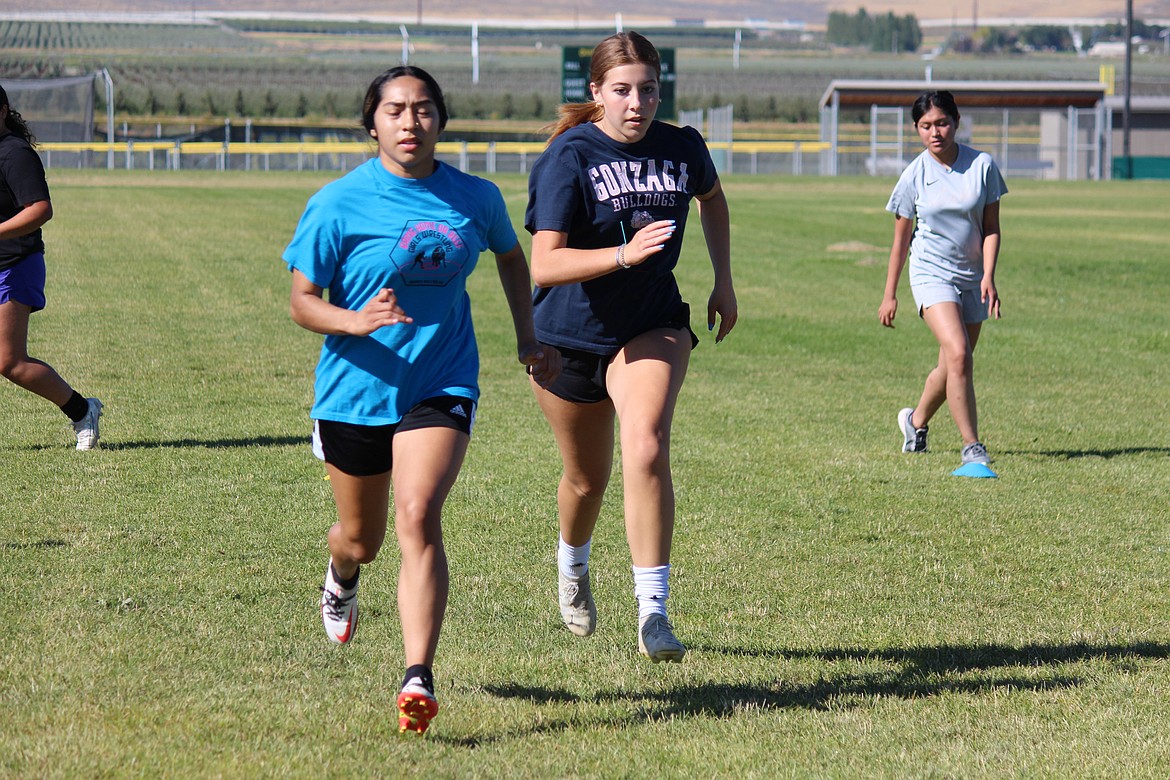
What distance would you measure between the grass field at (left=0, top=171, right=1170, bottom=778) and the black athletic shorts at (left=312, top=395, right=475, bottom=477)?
73 cm

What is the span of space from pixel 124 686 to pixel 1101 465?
20.1 feet

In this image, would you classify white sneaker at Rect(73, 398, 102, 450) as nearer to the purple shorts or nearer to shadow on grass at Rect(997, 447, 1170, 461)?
the purple shorts

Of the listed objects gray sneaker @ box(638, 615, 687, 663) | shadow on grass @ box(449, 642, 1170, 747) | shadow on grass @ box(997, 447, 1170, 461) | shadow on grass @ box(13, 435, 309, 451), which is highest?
gray sneaker @ box(638, 615, 687, 663)

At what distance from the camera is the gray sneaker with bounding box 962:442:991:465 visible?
8.55 metres

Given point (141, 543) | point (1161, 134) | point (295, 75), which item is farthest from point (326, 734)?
point (295, 75)

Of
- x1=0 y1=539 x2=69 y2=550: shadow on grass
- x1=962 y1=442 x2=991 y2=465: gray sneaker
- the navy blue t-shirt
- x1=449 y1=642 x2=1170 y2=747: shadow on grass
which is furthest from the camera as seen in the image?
x1=962 y1=442 x2=991 y2=465: gray sneaker

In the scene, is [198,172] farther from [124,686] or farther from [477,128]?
[124,686]

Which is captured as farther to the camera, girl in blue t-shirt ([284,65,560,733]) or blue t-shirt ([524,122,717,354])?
blue t-shirt ([524,122,717,354])

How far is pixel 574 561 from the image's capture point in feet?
17.5

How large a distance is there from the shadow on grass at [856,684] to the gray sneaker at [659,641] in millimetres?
139

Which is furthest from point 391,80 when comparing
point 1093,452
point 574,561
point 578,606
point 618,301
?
point 1093,452

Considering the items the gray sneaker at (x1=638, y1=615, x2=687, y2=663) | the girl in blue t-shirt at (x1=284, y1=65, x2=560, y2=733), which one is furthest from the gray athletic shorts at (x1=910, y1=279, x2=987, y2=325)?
the girl in blue t-shirt at (x1=284, y1=65, x2=560, y2=733)

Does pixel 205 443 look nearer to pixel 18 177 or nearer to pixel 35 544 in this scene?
pixel 18 177

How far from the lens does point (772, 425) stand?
400 inches
